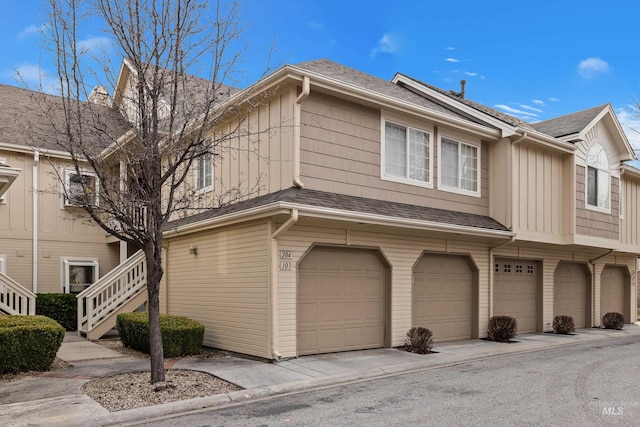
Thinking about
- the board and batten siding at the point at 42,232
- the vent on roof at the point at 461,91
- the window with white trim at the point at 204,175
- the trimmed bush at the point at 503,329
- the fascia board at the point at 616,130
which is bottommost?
the trimmed bush at the point at 503,329

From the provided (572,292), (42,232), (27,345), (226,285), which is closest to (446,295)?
(226,285)

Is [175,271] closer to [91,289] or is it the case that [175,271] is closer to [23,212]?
[91,289]

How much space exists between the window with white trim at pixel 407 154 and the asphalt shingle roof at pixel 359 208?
0.76 metres

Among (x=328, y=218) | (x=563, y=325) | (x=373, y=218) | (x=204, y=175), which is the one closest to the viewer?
(x=328, y=218)

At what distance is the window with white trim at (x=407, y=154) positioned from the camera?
13031 mm

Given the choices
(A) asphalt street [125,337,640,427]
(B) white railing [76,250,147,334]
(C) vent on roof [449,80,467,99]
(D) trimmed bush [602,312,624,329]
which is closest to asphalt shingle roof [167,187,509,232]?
(B) white railing [76,250,147,334]

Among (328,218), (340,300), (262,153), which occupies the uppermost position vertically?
(262,153)

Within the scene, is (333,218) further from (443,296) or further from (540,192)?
(540,192)

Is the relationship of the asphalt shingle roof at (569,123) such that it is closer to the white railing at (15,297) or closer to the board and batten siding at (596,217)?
the board and batten siding at (596,217)

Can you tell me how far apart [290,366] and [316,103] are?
212 inches

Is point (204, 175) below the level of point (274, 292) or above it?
above

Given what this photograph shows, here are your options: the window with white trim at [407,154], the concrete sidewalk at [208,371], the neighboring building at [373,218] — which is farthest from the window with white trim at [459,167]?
the concrete sidewalk at [208,371]

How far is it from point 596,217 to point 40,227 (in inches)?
687

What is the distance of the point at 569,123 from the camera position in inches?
701
